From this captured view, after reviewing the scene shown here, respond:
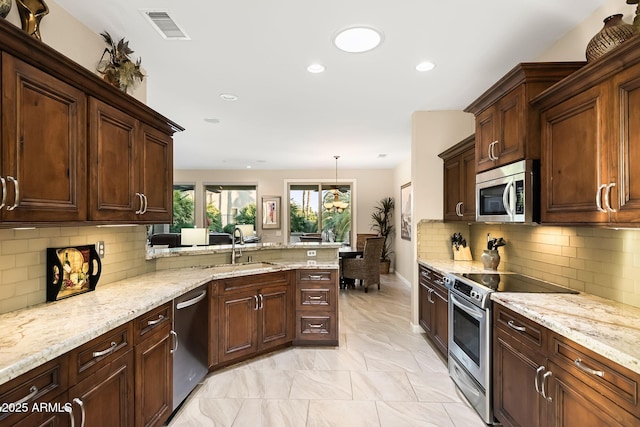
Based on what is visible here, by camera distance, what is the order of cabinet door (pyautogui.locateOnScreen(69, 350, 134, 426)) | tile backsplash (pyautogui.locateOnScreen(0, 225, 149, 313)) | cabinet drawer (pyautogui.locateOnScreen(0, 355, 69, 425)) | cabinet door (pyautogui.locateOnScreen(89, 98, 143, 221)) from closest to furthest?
1. cabinet drawer (pyautogui.locateOnScreen(0, 355, 69, 425))
2. cabinet door (pyautogui.locateOnScreen(69, 350, 134, 426))
3. tile backsplash (pyautogui.locateOnScreen(0, 225, 149, 313))
4. cabinet door (pyautogui.locateOnScreen(89, 98, 143, 221))

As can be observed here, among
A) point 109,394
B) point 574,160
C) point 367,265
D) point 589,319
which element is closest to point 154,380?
point 109,394

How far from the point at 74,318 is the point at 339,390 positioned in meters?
1.99

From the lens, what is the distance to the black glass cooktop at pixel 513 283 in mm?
2245

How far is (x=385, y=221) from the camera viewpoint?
8.27 meters

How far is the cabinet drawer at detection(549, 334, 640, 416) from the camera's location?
121 cm

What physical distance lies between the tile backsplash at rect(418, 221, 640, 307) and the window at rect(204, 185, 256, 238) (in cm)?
649

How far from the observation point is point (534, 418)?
1746 mm

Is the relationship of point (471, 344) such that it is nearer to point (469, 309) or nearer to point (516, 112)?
point (469, 309)

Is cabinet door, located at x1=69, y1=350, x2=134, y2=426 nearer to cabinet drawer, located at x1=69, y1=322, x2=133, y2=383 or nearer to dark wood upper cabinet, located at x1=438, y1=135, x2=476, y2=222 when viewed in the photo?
cabinet drawer, located at x1=69, y1=322, x2=133, y2=383

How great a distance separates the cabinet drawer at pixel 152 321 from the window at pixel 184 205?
712 centimetres

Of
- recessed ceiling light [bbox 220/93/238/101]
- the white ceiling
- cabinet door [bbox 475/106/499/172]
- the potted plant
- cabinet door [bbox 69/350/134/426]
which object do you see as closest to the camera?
cabinet door [bbox 69/350/134/426]

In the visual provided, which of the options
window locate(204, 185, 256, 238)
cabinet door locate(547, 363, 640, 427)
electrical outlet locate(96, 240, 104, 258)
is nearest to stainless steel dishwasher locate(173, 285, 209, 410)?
electrical outlet locate(96, 240, 104, 258)

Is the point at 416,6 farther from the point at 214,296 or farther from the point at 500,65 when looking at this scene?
the point at 214,296

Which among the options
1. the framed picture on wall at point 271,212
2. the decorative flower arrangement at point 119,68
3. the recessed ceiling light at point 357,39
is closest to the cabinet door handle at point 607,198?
the recessed ceiling light at point 357,39
